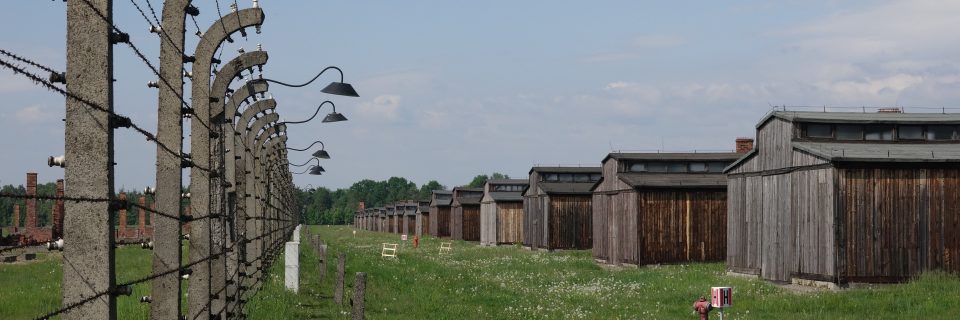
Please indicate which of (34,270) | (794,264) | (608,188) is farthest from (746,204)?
(34,270)

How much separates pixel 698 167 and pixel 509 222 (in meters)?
27.6

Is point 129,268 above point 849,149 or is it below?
below

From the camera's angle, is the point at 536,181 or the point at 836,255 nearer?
the point at 836,255

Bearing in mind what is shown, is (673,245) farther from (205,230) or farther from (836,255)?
(205,230)

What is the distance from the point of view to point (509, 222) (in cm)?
6988

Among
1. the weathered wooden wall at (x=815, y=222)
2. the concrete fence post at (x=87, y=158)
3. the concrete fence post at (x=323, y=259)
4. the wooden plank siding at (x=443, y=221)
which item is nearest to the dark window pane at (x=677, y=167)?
the weathered wooden wall at (x=815, y=222)

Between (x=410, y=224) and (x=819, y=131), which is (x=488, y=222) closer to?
(x=819, y=131)

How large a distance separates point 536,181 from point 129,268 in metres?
31.0

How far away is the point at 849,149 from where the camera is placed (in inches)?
1176

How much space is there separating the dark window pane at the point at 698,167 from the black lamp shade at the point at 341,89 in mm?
29325

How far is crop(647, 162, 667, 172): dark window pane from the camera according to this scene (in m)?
43.8

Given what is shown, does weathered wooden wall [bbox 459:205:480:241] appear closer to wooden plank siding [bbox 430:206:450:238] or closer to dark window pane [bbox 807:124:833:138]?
wooden plank siding [bbox 430:206:450:238]

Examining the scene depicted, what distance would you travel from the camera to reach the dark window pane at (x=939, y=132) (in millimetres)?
32250

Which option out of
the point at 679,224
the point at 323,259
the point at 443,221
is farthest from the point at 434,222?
the point at 323,259
